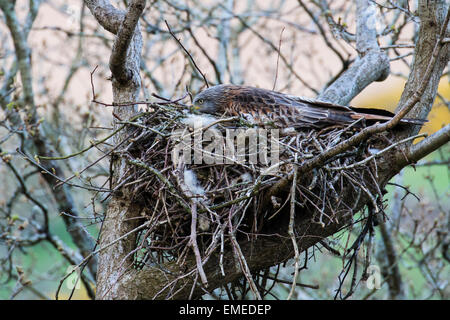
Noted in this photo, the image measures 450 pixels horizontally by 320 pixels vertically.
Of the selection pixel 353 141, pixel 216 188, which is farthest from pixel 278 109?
pixel 353 141

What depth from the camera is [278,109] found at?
4855mm

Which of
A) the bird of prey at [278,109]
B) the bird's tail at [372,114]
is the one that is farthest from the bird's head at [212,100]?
the bird's tail at [372,114]

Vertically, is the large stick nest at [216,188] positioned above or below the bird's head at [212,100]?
below

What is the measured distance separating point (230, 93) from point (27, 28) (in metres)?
3.61

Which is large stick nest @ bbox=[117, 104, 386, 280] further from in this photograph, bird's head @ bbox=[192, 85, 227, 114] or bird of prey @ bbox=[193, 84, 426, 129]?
bird's head @ bbox=[192, 85, 227, 114]

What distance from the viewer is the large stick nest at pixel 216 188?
357 cm

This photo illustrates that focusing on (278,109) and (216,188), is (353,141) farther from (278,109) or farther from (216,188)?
(278,109)

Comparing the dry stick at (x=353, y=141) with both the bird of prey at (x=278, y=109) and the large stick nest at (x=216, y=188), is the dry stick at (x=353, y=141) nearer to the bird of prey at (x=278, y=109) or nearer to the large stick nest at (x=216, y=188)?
the large stick nest at (x=216, y=188)

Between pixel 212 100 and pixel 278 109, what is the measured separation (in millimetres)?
796

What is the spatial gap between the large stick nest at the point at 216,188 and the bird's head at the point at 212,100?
110cm

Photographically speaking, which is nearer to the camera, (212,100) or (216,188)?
(216,188)

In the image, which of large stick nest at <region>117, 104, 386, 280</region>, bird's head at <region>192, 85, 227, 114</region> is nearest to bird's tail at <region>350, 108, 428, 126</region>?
large stick nest at <region>117, 104, 386, 280</region>

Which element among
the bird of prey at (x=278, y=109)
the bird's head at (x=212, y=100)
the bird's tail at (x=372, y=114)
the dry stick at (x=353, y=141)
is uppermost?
the bird's head at (x=212, y=100)

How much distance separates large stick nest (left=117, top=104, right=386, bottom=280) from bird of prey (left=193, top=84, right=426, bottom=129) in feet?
0.93
